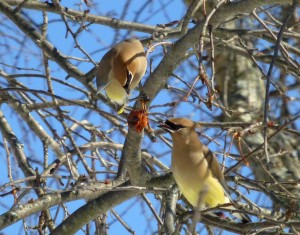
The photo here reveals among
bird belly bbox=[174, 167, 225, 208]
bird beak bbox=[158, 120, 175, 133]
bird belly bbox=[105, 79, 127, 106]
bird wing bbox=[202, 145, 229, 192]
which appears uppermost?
bird belly bbox=[105, 79, 127, 106]

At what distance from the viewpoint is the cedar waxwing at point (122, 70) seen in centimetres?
381

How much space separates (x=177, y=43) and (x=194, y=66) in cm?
426

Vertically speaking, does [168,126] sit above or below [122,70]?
below

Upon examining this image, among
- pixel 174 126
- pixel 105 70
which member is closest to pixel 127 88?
pixel 105 70

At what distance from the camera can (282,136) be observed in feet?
22.0

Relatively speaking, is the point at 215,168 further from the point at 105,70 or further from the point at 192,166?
the point at 105,70

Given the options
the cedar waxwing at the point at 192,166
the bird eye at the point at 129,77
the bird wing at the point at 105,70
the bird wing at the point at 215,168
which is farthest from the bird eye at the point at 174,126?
the bird wing at the point at 105,70

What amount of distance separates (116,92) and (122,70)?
184 millimetres

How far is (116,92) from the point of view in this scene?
400 cm

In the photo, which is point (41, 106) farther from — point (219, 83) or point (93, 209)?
point (219, 83)

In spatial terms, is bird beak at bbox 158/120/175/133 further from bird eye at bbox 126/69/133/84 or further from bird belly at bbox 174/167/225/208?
bird eye at bbox 126/69/133/84

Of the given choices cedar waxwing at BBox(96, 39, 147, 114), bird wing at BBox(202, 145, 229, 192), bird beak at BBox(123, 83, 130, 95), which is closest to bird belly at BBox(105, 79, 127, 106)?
cedar waxwing at BBox(96, 39, 147, 114)

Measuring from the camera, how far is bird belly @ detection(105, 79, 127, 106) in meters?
3.96

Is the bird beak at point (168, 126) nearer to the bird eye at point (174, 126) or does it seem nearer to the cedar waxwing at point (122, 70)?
the bird eye at point (174, 126)
